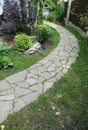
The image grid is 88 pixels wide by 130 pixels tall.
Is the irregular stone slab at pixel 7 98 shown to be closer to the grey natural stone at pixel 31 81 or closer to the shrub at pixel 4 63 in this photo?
the grey natural stone at pixel 31 81

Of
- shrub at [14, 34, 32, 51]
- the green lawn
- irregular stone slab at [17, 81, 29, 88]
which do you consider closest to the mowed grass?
shrub at [14, 34, 32, 51]

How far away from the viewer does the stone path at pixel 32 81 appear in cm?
498

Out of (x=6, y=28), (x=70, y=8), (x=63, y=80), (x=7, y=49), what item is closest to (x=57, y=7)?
(x=70, y=8)

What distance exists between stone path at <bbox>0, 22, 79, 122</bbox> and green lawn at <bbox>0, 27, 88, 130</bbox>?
0.82 ft

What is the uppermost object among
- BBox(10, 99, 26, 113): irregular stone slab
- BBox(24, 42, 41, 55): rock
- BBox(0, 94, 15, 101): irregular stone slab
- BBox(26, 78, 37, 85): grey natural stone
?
BBox(24, 42, 41, 55): rock

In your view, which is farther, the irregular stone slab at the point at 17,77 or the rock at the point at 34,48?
the rock at the point at 34,48

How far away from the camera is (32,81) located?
6.07m

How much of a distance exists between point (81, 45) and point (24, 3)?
12.1 ft

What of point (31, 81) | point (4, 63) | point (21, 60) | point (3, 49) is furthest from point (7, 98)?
point (3, 49)

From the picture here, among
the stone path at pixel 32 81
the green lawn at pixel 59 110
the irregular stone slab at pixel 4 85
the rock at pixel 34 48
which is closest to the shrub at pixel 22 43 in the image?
the rock at pixel 34 48

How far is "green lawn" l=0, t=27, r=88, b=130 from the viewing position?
427cm

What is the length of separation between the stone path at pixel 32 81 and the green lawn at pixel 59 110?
25 cm

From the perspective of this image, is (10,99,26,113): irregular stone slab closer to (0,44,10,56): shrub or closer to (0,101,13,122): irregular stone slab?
(0,101,13,122): irregular stone slab

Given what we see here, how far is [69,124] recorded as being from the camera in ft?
14.2
